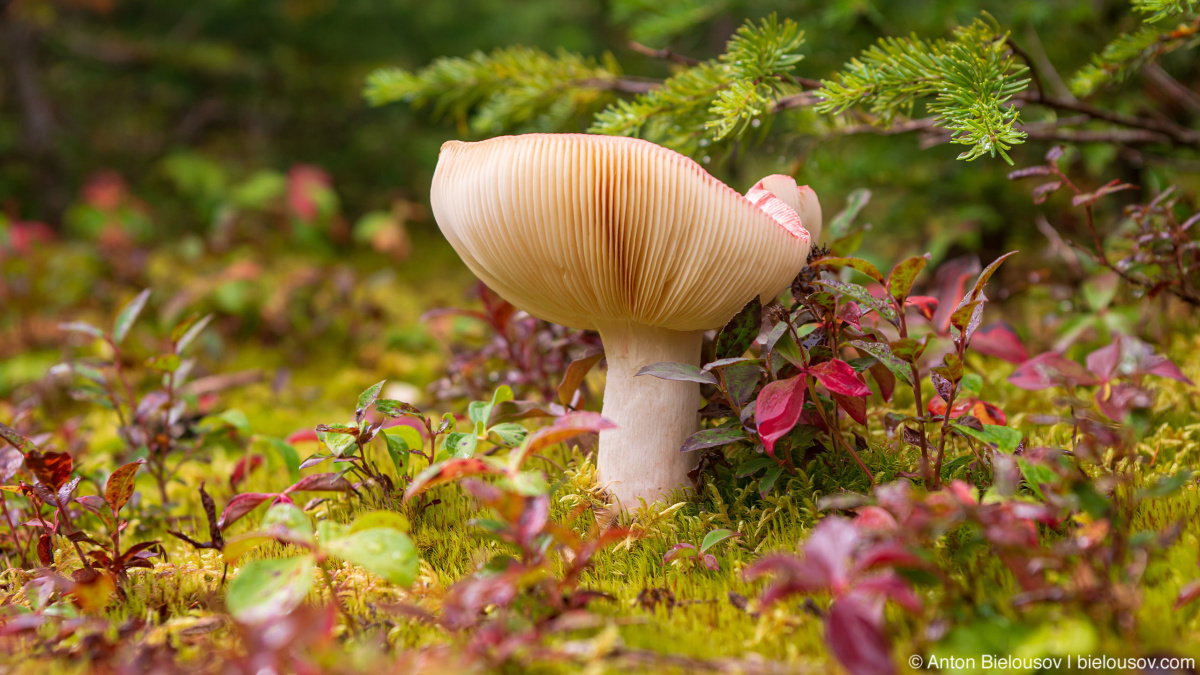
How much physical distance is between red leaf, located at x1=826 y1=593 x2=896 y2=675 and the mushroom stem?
0.59 m

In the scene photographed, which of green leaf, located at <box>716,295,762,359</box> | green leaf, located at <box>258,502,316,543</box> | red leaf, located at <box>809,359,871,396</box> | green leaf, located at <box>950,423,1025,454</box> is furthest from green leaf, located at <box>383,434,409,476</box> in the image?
green leaf, located at <box>950,423,1025,454</box>

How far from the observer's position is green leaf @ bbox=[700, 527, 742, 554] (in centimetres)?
116

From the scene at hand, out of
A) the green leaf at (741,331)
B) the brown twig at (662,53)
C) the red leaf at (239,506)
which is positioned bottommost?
the red leaf at (239,506)

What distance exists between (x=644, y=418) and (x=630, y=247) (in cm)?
35

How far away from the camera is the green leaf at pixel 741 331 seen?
1.24 meters

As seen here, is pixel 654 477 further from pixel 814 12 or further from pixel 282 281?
pixel 282 281

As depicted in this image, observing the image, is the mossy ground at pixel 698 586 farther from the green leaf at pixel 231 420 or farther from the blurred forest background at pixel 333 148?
the blurred forest background at pixel 333 148

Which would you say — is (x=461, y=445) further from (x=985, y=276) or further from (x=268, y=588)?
(x=985, y=276)

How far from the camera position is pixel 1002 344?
5.73 feet

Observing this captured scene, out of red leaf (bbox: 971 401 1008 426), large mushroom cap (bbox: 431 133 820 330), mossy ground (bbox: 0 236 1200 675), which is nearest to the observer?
mossy ground (bbox: 0 236 1200 675)

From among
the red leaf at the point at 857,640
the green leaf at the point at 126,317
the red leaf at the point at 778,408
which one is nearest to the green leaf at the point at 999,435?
the red leaf at the point at 778,408

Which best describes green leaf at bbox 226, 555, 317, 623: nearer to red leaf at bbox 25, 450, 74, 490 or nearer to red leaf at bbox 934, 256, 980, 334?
red leaf at bbox 25, 450, 74, 490

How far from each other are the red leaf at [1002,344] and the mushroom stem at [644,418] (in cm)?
83

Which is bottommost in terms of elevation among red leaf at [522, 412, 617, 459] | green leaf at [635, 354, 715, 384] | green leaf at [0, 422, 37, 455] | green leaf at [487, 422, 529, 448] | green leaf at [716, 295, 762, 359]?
A: green leaf at [487, 422, 529, 448]
